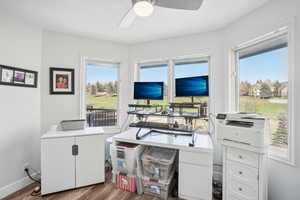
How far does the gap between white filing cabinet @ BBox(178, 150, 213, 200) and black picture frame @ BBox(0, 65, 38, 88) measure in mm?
2418

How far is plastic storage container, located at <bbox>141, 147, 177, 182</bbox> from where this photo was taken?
5.89 ft

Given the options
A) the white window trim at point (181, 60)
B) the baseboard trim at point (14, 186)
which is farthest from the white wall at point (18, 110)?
the white window trim at point (181, 60)

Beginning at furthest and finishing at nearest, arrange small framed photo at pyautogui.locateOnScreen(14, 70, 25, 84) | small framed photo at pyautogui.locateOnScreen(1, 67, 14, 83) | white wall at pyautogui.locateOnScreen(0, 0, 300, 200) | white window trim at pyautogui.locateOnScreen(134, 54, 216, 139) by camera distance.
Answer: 1. white window trim at pyautogui.locateOnScreen(134, 54, 216, 139)
2. small framed photo at pyautogui.locateOnScreen(14, 70, 25, 84)
3. small framed photo at pyautogui.locateOnScreen(1, 67, 14, 83)
4. white wall at pyautogui.locateOnScreen(0, 0, 300, 200)

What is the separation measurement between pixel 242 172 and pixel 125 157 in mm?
1424

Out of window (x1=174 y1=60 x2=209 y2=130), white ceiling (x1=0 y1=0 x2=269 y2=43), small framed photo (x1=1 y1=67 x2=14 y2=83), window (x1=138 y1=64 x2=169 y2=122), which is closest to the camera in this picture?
white ceiling (x1=0 y1=0 x2=269 y2=43)

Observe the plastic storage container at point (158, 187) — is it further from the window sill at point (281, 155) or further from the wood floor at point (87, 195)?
the window sill at point (281, 155)

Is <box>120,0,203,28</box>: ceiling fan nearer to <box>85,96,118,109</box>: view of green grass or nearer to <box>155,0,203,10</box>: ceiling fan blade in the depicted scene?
<box>155,0,203,10</box>: ceiling fan blade

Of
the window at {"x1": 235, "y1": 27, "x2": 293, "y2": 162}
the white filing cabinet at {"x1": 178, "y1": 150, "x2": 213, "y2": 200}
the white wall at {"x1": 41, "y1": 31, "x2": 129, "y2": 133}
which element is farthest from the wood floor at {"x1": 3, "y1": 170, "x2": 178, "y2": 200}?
the window at {"x1": 235, "y1": 27, "x2": 293, "y2": 162}

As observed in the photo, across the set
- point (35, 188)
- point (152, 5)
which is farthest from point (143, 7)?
point (35, 188)

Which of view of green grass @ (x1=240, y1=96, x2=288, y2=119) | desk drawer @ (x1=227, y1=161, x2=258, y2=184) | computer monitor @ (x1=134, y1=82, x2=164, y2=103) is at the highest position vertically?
computer monitor @ (x1=134, y1=82, x2=164, y2=103)

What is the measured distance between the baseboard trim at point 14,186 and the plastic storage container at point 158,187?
174cm

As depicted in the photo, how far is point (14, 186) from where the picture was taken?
1.84m

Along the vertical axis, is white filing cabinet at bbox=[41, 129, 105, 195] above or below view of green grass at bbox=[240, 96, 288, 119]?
below

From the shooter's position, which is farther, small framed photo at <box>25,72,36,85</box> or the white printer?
small framed photo at <box>25,72,36,85</box>
